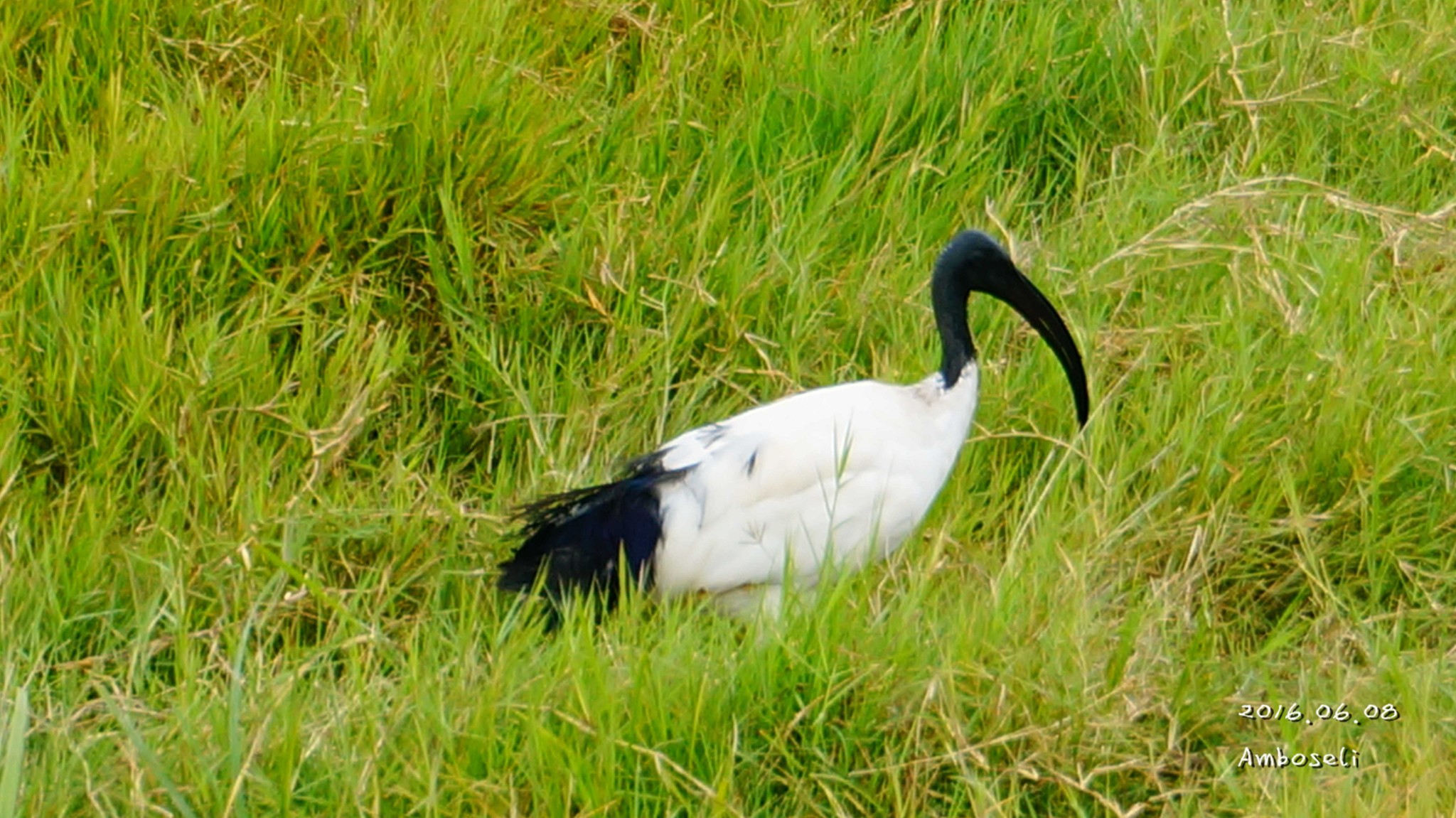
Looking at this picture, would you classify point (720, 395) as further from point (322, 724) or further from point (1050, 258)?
point (322, 724)

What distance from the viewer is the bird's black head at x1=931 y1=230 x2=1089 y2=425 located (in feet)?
13.5

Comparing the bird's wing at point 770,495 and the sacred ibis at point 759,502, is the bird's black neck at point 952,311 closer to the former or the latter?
the sacred ibis at point 759,502

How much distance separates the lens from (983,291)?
4.18 m

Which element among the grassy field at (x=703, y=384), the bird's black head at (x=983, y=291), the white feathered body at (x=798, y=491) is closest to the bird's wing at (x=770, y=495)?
the white feathered body at (x=798, y=491)

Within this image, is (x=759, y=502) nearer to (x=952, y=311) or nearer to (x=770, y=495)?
(x=770, y=495)

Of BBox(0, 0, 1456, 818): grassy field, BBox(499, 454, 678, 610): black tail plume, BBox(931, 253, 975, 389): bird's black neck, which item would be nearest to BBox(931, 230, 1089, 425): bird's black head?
BBox(931, 253, 975, 389): bird's black neck

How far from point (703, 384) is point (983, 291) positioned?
2.20 feet

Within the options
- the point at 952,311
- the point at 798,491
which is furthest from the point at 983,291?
the point at 798,491

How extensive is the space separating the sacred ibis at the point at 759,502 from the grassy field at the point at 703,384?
0.11 metres

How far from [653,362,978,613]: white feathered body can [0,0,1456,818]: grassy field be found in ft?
0.35

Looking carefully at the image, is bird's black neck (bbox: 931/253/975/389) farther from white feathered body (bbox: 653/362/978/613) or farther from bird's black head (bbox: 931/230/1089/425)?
white feathered body (bbox: 653/362/978/613)

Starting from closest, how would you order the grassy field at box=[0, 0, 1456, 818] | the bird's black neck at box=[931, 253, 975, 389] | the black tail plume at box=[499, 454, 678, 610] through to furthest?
the grassy field at box=[0, 0, 1456, 818] < the black tail plume at box=[499, 454, 678, 610] < the bird's black neck at box=[931, 253, 975, 389]

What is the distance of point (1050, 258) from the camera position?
474 cm

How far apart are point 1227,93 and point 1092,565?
1995 millimetres
